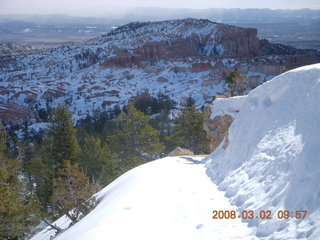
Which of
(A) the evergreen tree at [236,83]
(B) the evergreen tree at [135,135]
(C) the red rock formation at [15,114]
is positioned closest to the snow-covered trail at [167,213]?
(B) the evergreen tree at [135,135]

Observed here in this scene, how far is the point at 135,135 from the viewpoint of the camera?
22344 mm

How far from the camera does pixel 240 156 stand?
9867 millimetres

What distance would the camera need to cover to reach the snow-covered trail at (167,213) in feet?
21.3

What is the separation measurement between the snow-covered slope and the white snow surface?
339 centimetres

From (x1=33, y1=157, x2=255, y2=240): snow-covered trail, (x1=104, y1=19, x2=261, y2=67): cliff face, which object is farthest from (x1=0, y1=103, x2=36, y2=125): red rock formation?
(x1=33, y1=157, x2=255, y2=240): snow-covered trail

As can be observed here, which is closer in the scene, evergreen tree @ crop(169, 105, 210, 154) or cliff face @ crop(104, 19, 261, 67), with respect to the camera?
evergreen tree @ crop(169, 105, 210, 154)

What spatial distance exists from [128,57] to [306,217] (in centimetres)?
10613

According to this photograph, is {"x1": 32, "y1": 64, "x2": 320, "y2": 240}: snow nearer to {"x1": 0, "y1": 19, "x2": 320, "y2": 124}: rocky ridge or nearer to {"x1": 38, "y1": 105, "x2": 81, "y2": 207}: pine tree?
{"x1": 38, "y1": 105, "x2": 81, "y2": 207}: pine tree

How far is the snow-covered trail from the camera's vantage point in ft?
21.3

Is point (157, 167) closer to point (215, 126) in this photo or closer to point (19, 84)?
point (215, 126)

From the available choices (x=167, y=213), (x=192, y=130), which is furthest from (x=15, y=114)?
(x=167, y=213)

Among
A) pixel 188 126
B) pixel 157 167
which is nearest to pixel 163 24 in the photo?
pixel 188 126

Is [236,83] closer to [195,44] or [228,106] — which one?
[228,106]

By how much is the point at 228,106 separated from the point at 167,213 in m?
9.68
